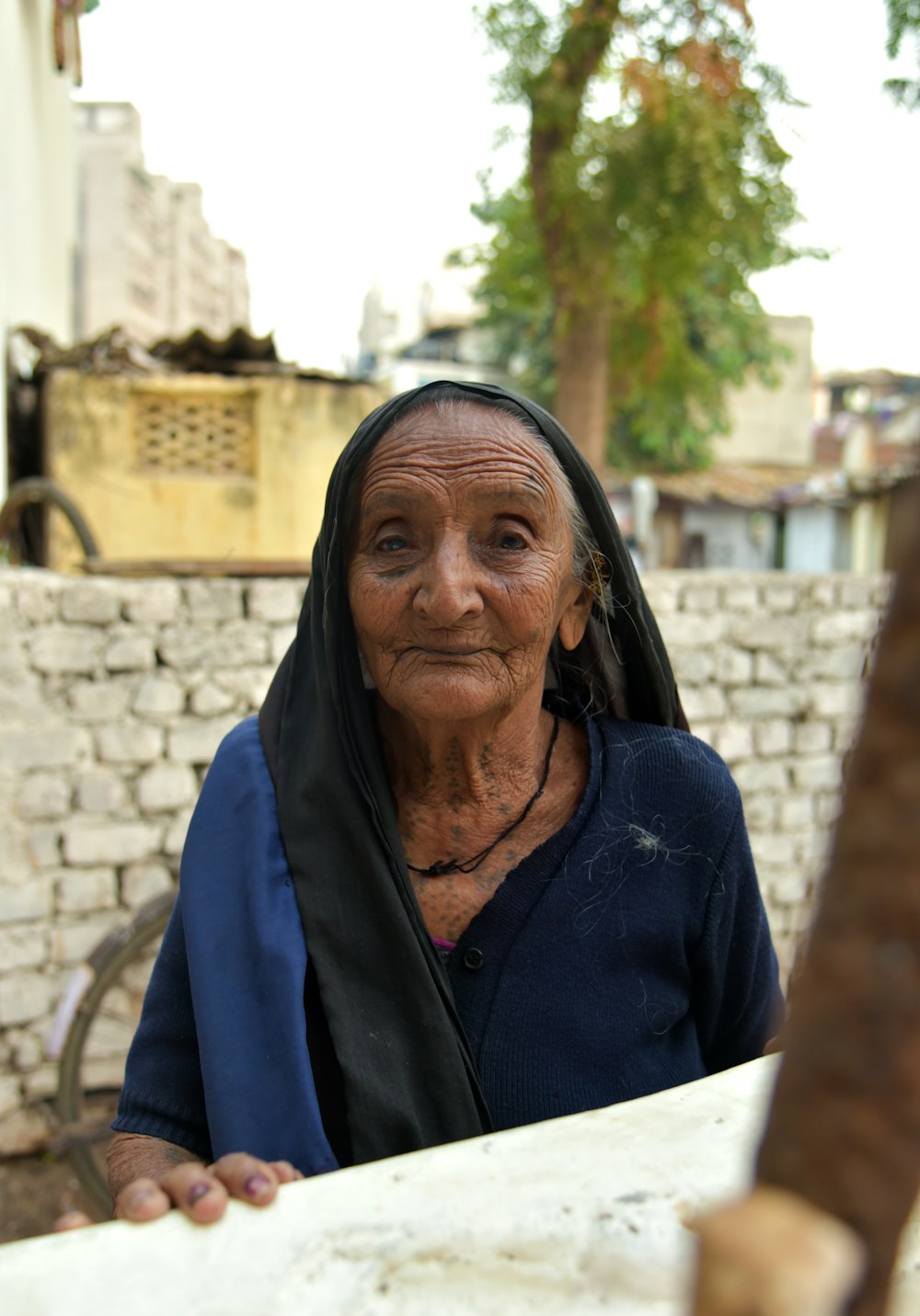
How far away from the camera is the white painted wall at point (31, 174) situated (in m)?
6.36

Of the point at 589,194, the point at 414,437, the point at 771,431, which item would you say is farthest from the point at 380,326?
the point at 414,437

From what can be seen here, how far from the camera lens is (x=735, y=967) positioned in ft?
5.49

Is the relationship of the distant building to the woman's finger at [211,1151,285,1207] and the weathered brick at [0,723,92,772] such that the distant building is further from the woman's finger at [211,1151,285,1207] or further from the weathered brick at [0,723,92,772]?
the woman's finger at [211,1151,285,1207]

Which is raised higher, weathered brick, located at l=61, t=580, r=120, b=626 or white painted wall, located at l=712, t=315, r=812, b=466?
white painted wall, located at l=712, t=315, r=812, b=466

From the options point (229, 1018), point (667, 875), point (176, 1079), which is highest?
point (667, 875)

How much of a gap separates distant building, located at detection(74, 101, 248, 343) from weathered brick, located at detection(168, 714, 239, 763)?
1394 cm

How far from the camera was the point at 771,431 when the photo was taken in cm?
2625

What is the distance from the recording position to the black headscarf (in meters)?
1.44

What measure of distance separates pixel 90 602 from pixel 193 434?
2.92 metres

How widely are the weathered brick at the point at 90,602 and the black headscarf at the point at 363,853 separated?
2541 mm

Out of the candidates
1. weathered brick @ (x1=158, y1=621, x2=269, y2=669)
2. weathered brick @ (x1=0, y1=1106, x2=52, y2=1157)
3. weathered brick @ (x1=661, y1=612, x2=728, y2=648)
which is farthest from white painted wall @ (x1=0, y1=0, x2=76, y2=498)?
weathered brick @ (x1=661, y1=612, x2=728, y2=648)

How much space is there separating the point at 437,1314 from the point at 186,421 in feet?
21.4

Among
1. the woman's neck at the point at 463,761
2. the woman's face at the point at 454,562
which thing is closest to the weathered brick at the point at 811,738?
the woman's neck at the point at 463,761

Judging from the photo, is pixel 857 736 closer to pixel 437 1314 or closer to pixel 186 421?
pixel 437 1314
